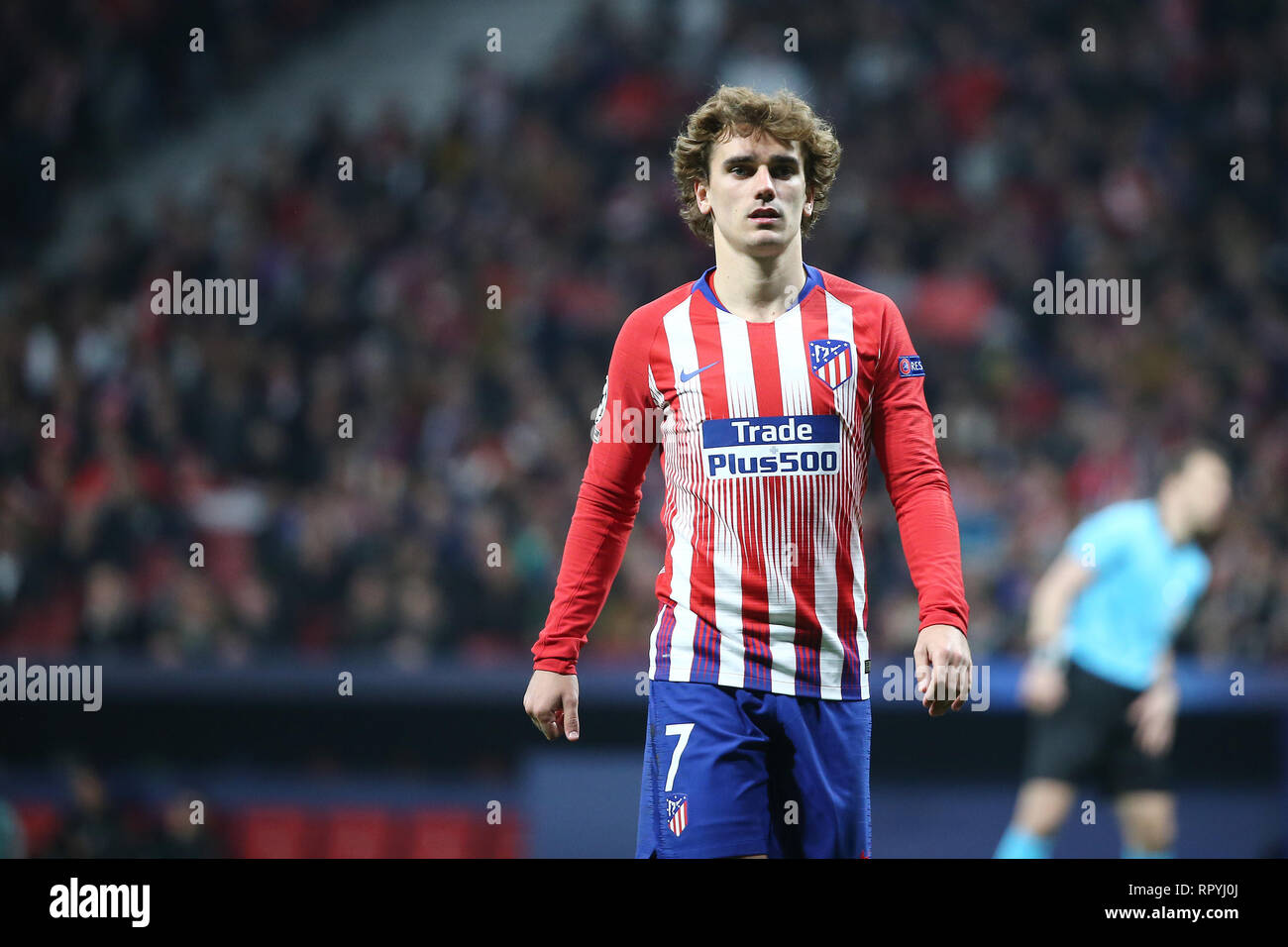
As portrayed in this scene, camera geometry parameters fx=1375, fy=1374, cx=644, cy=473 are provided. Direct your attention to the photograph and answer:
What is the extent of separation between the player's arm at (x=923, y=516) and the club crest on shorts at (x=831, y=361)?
0.27ft

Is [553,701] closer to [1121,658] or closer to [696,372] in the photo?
[696,372]

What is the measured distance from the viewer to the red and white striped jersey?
122 inches

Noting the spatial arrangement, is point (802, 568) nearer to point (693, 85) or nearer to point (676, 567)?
point (676, 567)

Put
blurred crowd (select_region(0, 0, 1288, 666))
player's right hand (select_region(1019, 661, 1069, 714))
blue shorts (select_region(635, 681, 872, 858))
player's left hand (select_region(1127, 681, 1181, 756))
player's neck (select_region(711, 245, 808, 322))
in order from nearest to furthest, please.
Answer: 1. blue shorts (select_region(635, 681, 872, 858))
2. player's neck (select_region(711, 245, 808, 322))
3. player's left hand (select_region(1127, 681, 1181, 756))
4. player's right hand (select_region(1019, 661, 1069, 714))
5. blurred crowd (select_region(0, 0, 1288, 666))

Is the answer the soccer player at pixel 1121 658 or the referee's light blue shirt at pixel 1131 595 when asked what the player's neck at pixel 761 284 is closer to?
the soccer player at pixel 1121 658

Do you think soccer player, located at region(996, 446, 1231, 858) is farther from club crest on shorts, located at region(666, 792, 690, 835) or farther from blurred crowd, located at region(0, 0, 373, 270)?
blurred crowd, located at region(0, 0, 373, 270)

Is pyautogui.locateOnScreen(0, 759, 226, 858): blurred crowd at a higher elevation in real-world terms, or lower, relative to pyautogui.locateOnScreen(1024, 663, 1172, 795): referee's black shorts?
lower

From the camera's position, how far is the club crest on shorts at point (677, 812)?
9.92 feet

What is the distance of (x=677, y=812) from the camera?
9.98 feet

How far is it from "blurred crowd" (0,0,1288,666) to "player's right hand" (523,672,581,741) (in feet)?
14.3

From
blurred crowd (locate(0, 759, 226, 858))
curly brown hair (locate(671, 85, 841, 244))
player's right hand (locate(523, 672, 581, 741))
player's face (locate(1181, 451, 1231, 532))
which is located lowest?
blurred crowd (locate(0, 759, 226, 858))

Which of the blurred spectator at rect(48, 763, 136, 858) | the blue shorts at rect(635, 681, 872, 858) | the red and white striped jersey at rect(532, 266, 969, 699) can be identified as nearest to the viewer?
the blue shorts at rect(635, 681, 872, 858)

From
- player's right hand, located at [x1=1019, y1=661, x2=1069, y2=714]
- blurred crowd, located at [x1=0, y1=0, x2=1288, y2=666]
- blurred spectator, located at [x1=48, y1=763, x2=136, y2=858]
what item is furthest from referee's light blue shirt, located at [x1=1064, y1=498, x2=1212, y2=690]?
blurred spectator, located at [x1=48, y1=763, x2=136, y2=858]

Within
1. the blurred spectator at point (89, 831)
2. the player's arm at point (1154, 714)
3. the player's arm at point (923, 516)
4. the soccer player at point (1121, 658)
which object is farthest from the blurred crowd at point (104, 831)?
the player's arm at point (923, 516)
